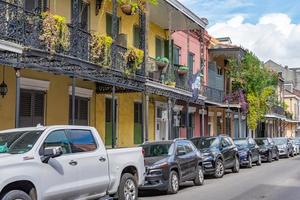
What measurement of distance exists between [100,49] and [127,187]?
23.9 ft

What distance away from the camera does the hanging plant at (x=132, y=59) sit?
20.5 meters

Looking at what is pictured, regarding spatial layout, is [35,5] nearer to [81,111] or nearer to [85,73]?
[85,73]

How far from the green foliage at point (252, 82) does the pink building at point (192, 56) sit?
170 inches

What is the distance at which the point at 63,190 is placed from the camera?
9.60 metres

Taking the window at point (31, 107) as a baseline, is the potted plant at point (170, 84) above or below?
above

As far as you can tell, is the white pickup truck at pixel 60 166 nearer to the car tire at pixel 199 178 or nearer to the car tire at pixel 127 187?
the car tire at pixel 127 187

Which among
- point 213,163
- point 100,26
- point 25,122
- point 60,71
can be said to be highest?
point 100,26

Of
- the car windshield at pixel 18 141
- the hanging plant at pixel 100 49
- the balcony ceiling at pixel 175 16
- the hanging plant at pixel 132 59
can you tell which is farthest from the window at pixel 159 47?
the car windshield at pixel 18 141

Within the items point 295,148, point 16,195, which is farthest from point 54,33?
point 295,148

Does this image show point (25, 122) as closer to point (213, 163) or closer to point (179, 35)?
point (213, 163)

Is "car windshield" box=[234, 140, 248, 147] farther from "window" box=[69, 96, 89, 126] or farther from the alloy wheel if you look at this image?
the alloy wheel

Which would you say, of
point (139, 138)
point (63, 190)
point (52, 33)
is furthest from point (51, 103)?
point (63, 190)

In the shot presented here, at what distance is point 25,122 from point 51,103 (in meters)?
1.58

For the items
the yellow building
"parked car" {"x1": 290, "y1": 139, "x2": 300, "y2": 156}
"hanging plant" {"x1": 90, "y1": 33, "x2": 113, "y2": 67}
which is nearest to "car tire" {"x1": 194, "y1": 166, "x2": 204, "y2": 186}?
the yellow building
